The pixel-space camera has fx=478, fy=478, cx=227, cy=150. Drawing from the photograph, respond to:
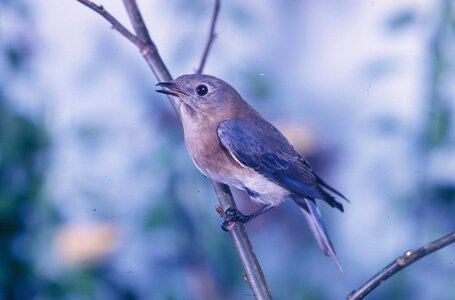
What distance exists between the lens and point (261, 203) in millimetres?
1764

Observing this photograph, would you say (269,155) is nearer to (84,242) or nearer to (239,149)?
(239,149)

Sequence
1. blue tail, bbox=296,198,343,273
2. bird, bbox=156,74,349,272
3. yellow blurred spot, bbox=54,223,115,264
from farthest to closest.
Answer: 1. yellow blurred spot, bbox=54,223,115,264
2. blue tail, bbox=296,198,343,273
3. bird, bbox=156,74,349,272

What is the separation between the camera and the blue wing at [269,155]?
1599 millimetres

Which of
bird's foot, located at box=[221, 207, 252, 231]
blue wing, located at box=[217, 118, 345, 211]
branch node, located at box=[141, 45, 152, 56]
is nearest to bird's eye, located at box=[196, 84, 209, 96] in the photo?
blue wing, located at box=[217, 118, 345, 211]

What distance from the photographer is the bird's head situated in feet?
4.91

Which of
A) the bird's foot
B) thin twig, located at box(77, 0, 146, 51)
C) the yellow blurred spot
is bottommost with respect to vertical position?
the bird's foot

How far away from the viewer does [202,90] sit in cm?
158

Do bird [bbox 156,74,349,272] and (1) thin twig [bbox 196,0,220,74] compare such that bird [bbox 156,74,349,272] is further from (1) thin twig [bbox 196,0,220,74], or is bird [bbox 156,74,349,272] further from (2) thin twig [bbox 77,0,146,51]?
(2) thin twig [bbox 77,0,146,51]

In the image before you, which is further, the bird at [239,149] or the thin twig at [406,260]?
the bird at [239,149]

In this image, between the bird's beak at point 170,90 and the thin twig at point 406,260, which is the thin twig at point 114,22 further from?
the thin twig at point 406,260

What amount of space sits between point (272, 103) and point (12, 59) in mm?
1158

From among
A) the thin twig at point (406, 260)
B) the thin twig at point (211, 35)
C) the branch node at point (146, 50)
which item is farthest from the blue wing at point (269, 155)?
the thin twig at point (406, 260)

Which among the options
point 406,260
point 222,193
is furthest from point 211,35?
point 406,260

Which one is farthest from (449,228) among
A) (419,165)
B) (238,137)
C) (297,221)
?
(238,137)
